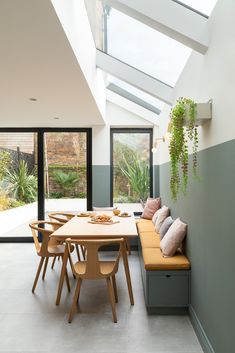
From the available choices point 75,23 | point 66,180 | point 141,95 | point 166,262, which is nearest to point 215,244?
point 166,262

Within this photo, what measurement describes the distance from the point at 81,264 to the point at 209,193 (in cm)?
169

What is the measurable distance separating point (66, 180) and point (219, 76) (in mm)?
4699

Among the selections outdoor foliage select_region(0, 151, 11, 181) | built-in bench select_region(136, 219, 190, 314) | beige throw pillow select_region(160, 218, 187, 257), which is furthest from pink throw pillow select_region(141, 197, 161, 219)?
outdoor foliage select_region(0, 151, 11, 181)

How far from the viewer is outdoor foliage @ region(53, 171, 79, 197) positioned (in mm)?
6268

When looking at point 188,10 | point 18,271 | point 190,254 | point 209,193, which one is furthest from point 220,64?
point 18,271

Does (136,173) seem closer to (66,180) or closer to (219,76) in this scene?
(66,180)

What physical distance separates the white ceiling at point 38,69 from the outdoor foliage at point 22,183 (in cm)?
140

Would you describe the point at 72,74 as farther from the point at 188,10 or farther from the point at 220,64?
the point at 220,64

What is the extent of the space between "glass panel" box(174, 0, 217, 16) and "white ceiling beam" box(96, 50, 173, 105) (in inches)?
70.3

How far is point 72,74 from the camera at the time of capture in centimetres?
289

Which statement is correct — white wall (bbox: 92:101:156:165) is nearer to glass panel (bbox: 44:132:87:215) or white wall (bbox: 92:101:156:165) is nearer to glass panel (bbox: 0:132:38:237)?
glass panel (bbox: 44:132:87:215)

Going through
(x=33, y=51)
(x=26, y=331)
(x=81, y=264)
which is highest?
(x=33, y=51)

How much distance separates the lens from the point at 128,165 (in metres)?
6.26

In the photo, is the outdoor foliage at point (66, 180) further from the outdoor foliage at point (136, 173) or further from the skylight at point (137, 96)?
the skylight at point (137, 96)
